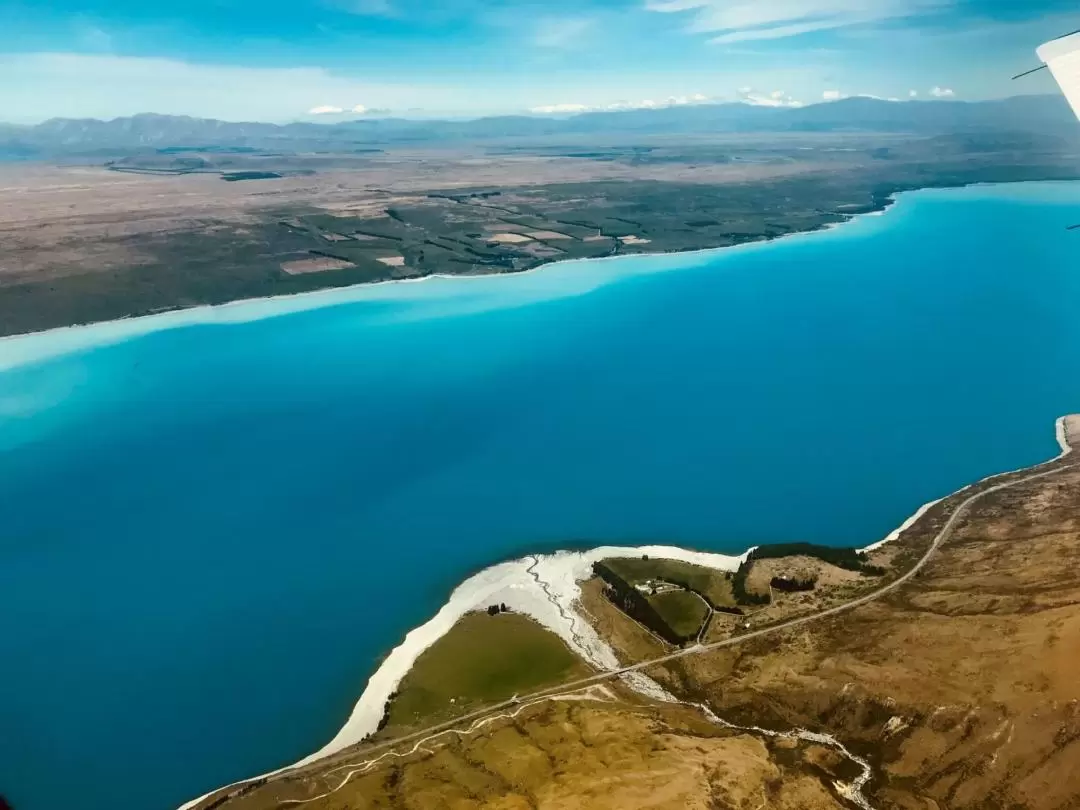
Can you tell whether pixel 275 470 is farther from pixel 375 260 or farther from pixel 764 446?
pixel 375 260

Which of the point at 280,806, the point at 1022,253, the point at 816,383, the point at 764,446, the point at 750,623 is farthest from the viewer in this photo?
the point at 1022,253

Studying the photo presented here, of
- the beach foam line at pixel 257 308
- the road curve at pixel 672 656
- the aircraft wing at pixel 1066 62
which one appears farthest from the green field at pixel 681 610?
the beach foam line at pixel 257 308

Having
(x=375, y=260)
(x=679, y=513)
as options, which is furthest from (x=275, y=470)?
(x=375, y=260)

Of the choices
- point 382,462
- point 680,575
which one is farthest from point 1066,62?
point 382,462

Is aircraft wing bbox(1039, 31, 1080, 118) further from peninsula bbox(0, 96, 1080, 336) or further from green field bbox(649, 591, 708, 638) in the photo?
peninsula bbox(0, 96, 1080, 336)

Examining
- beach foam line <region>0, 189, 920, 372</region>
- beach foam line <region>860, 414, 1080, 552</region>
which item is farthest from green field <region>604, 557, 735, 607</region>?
beach foam line <region>0, 189, 920, 372</region>

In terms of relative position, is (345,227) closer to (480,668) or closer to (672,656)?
(480,668)
